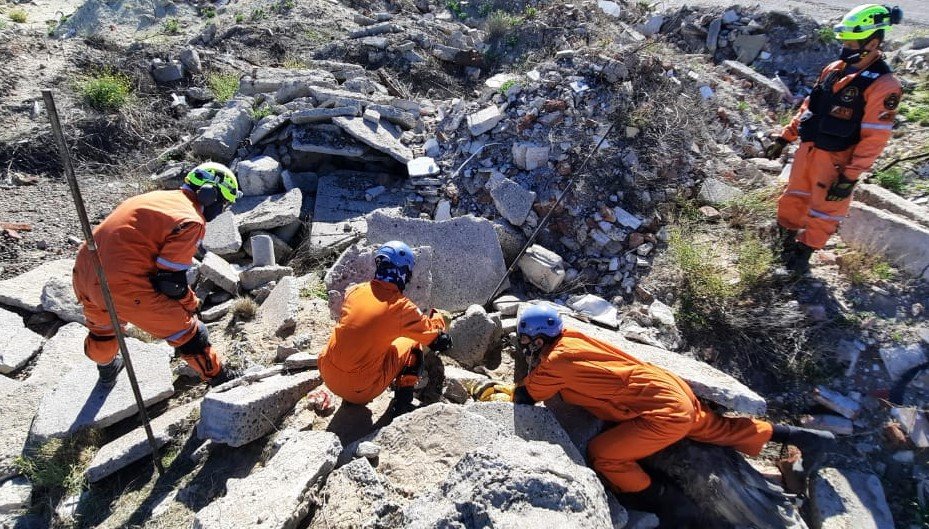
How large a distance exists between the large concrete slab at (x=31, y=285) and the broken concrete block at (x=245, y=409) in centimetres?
248

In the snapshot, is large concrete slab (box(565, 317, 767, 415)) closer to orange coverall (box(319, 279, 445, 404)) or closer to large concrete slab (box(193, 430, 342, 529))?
orange coverall (box(319, 279, 445, 404))

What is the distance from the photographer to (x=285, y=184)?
21.4ft

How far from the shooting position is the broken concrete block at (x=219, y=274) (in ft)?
17.3

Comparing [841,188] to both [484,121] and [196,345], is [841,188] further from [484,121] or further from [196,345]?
[196,345]

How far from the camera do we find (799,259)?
479 centimetres

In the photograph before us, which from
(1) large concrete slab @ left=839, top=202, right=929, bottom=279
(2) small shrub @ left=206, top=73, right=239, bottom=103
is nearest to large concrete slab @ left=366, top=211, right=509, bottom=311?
(1) large concrete slab @ left=839, top=202, right=929, bottom=279

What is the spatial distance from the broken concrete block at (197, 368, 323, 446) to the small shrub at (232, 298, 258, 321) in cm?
117

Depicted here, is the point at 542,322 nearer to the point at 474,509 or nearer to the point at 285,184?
the point at 474,509

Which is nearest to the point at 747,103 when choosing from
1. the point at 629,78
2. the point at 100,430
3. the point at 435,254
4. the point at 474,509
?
the point at 629,78

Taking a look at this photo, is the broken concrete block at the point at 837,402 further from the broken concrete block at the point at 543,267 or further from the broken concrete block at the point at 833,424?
the broken concrete block at the point at 543,267

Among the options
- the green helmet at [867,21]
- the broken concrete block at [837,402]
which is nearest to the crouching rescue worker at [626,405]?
the broken concrete block at [837,402]

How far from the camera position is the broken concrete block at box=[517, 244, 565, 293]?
17.3ft

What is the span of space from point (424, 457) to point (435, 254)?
7.93 ft

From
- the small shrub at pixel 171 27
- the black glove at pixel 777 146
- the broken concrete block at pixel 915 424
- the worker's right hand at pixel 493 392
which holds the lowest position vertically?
the worker's right hand at pixel 493 392
